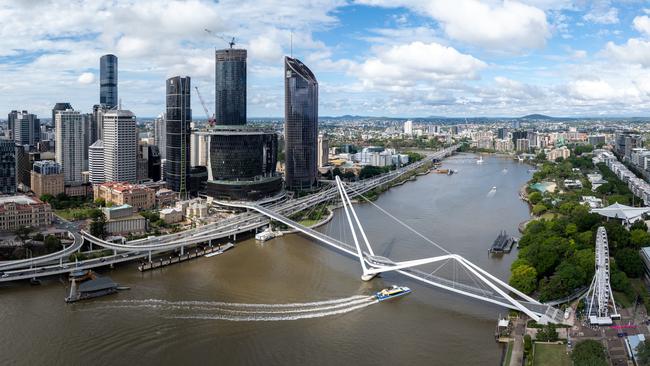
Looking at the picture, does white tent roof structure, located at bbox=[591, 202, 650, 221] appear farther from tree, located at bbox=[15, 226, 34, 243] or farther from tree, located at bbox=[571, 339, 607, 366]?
tree, located at bbox=[15, 226, 34, 243]

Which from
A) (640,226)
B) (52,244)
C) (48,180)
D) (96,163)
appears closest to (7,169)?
(48,180)

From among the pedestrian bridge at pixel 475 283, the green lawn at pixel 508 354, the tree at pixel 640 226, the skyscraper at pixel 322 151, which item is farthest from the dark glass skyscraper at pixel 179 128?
the green lawn at pixel 508 354

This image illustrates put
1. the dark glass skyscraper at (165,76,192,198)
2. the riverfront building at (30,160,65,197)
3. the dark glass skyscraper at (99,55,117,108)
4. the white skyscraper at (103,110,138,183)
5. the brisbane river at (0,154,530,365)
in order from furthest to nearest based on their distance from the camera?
the dark glass skyscraper at (99,55,117,108) < the white skyscraper at (103,110,138,183) < the dark glass skyscraper at (165,76,192,198) < the riverfront building at (30,160,65,197) < the brisbane river at (0,154,530,365)

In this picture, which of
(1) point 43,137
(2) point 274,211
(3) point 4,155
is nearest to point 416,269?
(2) point 274,211

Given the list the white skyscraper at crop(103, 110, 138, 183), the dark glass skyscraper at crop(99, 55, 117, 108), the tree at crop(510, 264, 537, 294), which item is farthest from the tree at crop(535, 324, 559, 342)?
the dark glass skyscraper at crop(99, 55, 117, 108)

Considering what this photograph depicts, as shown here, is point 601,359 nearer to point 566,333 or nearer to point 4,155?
point 566,333
